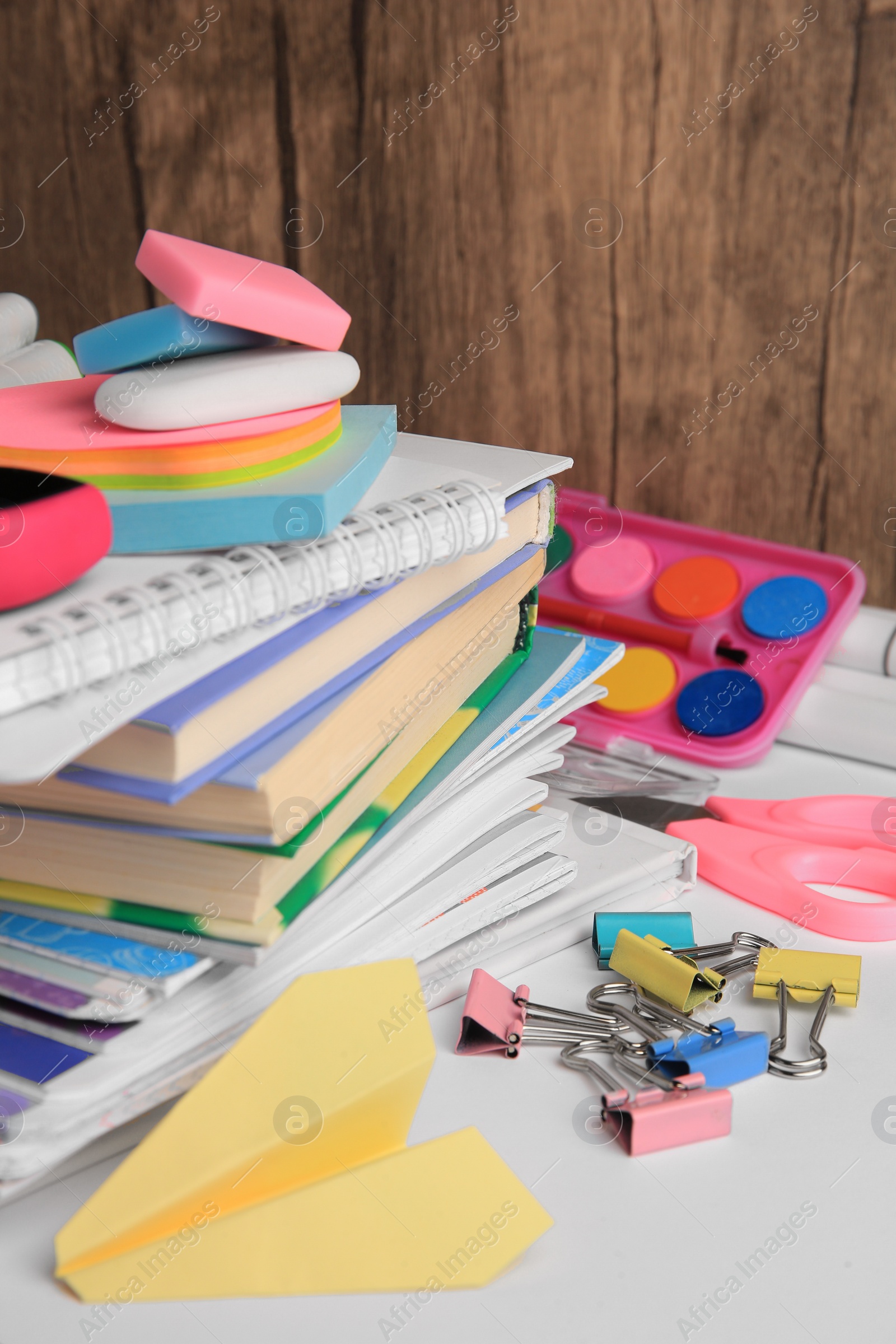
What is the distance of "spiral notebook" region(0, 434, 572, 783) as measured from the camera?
392 millimetres

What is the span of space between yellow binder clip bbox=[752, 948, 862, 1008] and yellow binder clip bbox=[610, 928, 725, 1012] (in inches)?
0.9

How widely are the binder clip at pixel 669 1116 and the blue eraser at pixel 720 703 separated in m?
0.37

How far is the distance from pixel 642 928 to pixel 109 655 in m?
0.34

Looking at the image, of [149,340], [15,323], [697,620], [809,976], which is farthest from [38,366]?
[809,976]

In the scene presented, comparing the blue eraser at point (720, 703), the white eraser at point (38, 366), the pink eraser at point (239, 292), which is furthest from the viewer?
the blue eraser at point (720, 703)

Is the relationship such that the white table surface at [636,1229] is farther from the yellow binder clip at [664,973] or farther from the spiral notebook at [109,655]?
the spiral notebook at [109,655]

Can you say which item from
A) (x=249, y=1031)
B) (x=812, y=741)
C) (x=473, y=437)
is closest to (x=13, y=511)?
(x=249, y=1031)

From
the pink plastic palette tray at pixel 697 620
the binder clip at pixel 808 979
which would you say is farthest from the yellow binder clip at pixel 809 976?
the pink plastic palette tray at pixel 697 620

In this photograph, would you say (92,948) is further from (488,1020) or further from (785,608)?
(785,608)

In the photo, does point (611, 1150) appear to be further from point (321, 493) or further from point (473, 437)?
point (473, 437)

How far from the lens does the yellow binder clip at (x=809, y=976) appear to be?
0.57 meters

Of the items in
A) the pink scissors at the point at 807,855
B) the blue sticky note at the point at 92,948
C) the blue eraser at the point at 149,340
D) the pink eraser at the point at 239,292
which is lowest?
the pink scissors at the point at 807,855

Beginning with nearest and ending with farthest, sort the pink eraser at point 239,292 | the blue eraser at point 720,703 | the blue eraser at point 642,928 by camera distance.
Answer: the pink eraser at point 239,292
the blue eraser at point 642,928
the blue eraser at point 720,703

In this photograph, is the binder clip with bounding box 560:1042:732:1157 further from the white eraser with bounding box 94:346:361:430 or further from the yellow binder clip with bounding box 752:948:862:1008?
the white eraser with bounding box 94:346:361:430
